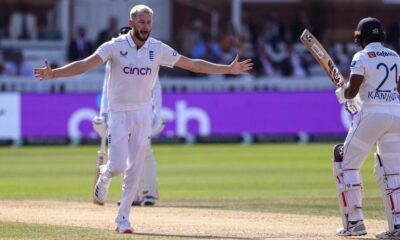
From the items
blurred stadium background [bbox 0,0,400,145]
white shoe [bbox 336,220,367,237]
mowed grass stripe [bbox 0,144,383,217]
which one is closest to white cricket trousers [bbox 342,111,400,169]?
white shoe [bbox 336,220,367,237]

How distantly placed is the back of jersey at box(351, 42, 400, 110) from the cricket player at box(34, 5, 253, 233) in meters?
1.50

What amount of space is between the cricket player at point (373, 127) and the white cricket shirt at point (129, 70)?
191 centimetres

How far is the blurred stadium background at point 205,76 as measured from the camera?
2703 centimetres

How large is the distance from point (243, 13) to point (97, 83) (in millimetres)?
9456

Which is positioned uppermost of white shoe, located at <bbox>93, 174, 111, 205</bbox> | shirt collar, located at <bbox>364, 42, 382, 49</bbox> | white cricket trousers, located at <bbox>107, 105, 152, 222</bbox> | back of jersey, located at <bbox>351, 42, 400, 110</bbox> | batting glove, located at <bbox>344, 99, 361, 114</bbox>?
shirt collar, located at <bbox>364, 42, 382, 49</bbox>

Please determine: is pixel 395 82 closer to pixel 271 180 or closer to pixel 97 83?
pixel 271 180

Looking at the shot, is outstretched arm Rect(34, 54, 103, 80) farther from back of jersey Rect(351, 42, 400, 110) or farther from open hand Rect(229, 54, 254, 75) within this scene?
back of jersey Rect(351, 42, 400, 110)

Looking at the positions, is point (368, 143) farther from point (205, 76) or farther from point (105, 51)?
point (205, 76)

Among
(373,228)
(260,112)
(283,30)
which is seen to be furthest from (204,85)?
(373,228)

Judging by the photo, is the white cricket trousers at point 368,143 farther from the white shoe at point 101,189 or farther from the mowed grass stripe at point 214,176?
the mowed grass stripe at point 214,176

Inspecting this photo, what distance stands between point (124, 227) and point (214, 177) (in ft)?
27.9

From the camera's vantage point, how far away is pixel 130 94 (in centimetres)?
1115

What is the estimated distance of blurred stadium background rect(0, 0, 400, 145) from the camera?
88.7 ft

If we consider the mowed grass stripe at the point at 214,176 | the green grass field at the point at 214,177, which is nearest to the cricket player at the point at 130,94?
the green grass field at the point at 214,177
